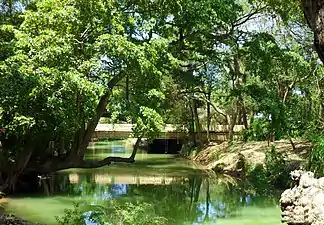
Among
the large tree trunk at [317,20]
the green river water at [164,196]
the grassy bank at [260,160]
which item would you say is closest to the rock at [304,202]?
the green river water at [164,196]

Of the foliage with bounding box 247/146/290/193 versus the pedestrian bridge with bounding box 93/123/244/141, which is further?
the pedestrian bridge with bounding box 93/123/244/141

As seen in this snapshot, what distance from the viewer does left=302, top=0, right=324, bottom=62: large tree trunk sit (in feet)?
5.94

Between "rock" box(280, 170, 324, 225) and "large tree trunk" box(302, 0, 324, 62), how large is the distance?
3.82 meters

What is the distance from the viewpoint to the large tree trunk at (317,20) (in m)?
1.81

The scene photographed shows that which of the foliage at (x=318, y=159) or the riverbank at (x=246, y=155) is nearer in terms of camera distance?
the foliage at (x=318, y=159)

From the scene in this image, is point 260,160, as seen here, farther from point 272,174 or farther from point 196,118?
point 196,118

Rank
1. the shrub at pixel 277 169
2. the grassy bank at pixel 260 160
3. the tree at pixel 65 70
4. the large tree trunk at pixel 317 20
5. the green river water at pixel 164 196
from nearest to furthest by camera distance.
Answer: the large tree trunk at pixel 317 20, the tree at pixel 65 70, the green river water at pixel 164 196, the shrub at pixel 277 169, the grassy bank at pixel 260 160

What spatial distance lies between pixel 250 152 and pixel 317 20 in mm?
16077

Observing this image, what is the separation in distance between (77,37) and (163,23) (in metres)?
2.82

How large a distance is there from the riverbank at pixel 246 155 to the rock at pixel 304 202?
301 inches

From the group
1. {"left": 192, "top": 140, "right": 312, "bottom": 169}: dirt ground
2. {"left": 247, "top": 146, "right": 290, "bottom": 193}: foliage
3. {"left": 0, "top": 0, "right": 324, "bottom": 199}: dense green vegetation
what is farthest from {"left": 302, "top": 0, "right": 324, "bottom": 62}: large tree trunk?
{"left": 192, "top": 140, "right": 312, "bottom": 169}: dirt ground

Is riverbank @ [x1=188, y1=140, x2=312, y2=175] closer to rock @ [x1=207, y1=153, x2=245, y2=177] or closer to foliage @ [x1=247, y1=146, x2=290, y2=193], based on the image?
rock @ [x1=207, y1=153, x2=245, y2=177]

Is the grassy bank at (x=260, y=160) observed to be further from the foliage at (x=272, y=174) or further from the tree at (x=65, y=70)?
the tree at (x=65, y=70)

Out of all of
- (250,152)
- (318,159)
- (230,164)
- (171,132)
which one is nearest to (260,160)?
(250,152)
